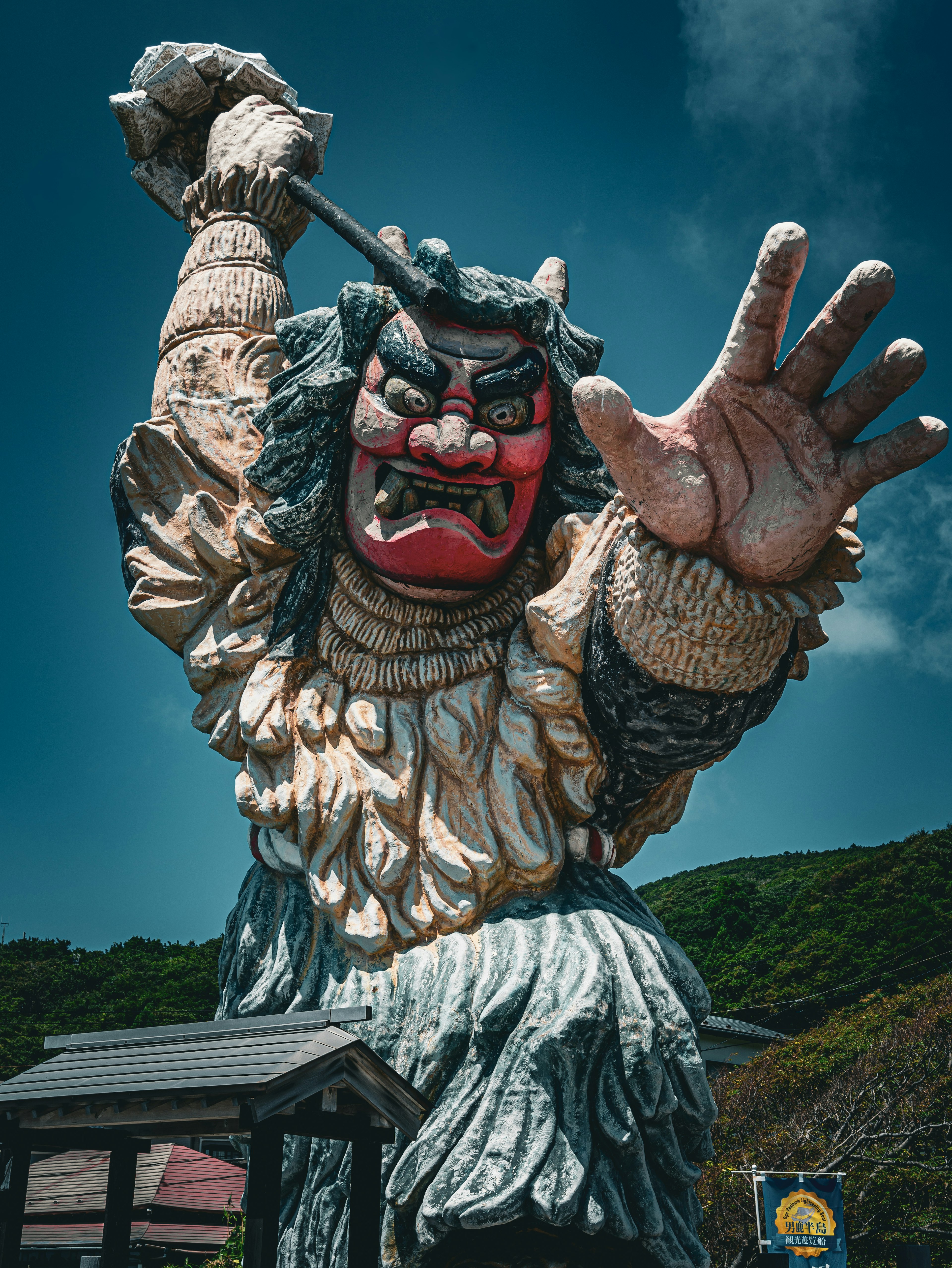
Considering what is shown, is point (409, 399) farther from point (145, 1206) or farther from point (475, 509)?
point (145, 1206)

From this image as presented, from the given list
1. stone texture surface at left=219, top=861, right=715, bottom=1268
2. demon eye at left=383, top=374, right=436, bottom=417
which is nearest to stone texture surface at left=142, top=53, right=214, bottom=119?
demon eye at left=383, top=374, right=436, bottom=417

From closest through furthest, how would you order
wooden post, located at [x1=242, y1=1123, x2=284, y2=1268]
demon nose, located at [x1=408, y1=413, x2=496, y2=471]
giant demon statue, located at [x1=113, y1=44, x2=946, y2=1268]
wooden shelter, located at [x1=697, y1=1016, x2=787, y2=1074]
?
wooden post, located at [x1=242, y1=1123, x2=284, y2=1268] → giant demon statue, located at [x1=113, y1=44, x2=946, y2=1268] → demon nose, located at [x1=408, y1=413, x2=496, y2=471] → wooden shelter, located at [x1=697, y1=1016, x2=787, y2=1074]

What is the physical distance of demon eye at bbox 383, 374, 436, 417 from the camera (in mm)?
3416

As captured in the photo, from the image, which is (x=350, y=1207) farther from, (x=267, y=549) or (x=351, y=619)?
(x=267, y=549)

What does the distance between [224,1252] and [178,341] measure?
3.82 metres

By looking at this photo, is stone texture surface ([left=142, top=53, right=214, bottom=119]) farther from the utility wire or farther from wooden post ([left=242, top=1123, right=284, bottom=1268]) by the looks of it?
the utility wire

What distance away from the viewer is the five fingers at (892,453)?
8.29 ft

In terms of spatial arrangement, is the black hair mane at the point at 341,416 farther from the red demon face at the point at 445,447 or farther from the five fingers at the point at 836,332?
the five fingers at the point at 836,332

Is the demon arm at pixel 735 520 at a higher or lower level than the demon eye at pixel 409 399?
lower

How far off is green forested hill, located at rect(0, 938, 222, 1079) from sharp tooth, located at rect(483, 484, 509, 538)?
38.7 feet

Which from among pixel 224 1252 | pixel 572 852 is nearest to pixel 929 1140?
pixel 224 1252

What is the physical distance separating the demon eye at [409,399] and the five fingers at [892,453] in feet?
4.12

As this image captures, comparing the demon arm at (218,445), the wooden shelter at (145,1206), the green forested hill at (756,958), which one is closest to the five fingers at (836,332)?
the demon arm at (218,445)

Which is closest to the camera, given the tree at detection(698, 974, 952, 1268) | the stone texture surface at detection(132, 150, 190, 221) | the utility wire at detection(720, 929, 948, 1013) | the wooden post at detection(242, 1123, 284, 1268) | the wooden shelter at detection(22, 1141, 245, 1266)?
the wooden post at detection(242, 1123, 284, 1268)
